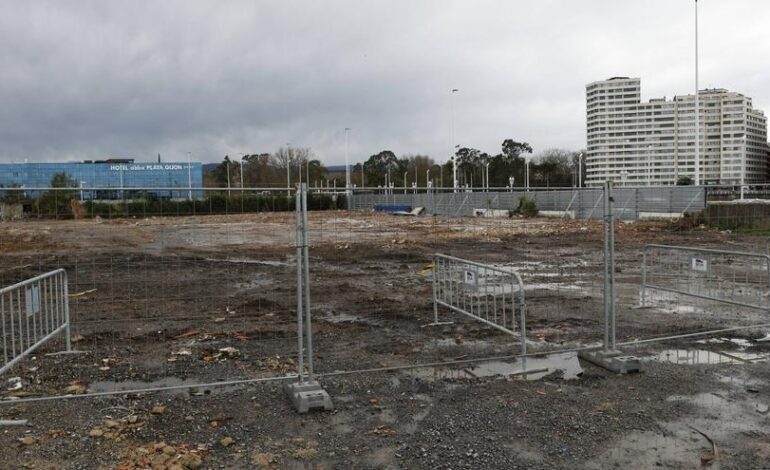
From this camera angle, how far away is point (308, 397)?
18.4 ft

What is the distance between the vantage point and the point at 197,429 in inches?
204

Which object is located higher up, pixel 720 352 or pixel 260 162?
pixel 260 162

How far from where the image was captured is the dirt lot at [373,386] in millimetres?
4707

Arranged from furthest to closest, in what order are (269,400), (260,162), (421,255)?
1. (260,162)
2. (421,255)
3. (269,400)

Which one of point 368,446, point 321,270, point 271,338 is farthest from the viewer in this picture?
point 321,270

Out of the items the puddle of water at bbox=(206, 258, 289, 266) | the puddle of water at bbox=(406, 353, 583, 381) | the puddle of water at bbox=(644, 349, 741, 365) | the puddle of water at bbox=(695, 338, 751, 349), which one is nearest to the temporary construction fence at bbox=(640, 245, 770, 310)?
the puddle of water at bbox=(695, 338, 751, 349)

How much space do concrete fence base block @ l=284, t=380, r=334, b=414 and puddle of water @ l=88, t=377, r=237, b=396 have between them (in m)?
0.86

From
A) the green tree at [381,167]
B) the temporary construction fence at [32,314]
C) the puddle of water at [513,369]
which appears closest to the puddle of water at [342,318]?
the puddle of water at [513,369]

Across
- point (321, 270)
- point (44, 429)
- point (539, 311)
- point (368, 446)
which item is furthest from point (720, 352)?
point (321, 270)

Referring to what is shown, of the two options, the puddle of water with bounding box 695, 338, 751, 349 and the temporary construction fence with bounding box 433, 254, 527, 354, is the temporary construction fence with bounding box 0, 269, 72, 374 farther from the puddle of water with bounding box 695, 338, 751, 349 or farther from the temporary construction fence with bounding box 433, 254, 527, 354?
the puddle of water with bounding box 695, 338, 751, 349

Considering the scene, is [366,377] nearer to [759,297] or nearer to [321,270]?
[759,297]

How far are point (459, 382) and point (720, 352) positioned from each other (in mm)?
3597

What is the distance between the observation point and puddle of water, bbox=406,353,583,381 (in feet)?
22.0

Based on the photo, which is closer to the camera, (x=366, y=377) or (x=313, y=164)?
(x=366, y=377)
